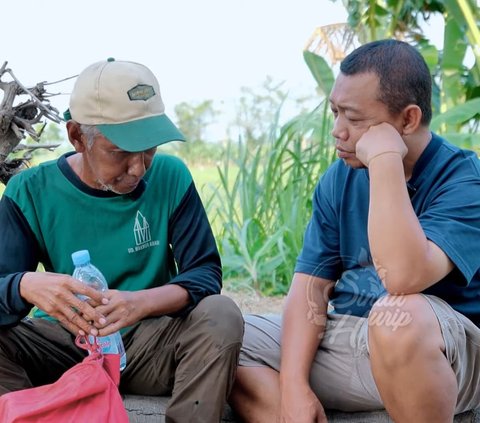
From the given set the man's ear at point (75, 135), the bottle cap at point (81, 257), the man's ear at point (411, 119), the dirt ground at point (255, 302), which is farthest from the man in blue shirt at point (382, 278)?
the dirt ground at point (255, 302)

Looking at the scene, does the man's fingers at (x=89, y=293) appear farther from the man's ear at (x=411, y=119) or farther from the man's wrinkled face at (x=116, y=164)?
the man's ear at (x=411, y=119)

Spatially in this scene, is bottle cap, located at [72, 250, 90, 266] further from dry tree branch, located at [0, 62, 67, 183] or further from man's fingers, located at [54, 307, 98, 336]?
dry tree branch, located at [0, 62, 67, 183]

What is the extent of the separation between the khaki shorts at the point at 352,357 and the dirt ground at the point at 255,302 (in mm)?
1923

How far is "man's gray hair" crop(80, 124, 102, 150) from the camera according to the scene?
2.51 metres

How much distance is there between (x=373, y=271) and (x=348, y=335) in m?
0.23

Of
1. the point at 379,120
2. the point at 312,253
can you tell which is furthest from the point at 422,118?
the point at 312,253

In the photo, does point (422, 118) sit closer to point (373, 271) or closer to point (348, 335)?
point (373, 271)

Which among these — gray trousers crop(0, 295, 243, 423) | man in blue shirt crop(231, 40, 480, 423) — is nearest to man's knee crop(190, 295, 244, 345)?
gray trousers crop(0, 295, 243, 423)

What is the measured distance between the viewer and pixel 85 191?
2635 millimetres

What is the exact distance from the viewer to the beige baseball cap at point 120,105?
97.3 inches

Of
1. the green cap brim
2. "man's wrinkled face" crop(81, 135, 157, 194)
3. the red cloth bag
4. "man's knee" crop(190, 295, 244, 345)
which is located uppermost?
the green cap brim

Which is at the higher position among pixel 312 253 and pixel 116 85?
pixel 116 85

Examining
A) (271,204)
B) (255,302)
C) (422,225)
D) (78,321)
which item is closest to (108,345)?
(78,321)

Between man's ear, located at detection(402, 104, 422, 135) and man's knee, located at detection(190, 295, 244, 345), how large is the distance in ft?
2.49
